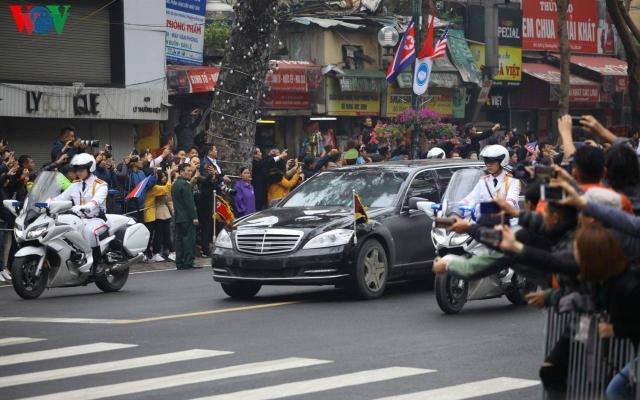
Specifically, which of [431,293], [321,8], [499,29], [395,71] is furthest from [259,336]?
[499,29]

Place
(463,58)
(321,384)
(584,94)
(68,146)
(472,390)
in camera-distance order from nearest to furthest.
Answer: (472,390) < (321,384) < (68,146) < (463,58) < (584,94)

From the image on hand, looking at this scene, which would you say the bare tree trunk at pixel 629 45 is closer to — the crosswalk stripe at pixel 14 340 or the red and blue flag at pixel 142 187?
the red and blue flag at pixel 142 187

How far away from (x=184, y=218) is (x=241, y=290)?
203 inches

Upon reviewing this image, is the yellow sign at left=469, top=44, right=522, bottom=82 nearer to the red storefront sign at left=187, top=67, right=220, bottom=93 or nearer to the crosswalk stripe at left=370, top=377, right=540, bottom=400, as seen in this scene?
the red storefront sign at left=187, top=67, right=220, bottom=93

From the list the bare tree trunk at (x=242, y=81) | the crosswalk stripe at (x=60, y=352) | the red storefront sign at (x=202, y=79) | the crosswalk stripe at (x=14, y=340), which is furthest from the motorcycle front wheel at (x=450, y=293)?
the red storefront sign at (x=202, y=79)

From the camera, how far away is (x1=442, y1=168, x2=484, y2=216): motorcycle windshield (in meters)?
16.7

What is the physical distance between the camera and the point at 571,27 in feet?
168

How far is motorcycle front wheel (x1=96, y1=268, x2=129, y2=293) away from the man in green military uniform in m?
3.59

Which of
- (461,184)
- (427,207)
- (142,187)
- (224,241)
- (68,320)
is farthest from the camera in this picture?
(142,187)

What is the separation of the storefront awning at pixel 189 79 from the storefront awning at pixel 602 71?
1960cm

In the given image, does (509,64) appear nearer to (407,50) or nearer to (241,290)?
(407,50)

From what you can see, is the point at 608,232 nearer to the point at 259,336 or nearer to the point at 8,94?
the point at 259,336

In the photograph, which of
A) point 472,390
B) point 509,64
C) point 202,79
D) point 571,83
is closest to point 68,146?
point 472,390

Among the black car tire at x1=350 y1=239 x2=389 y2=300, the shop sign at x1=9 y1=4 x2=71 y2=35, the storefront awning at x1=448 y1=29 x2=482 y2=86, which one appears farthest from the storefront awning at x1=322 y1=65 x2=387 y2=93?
the black car tire at x1=350 y1=239 x2=389 y2=300
